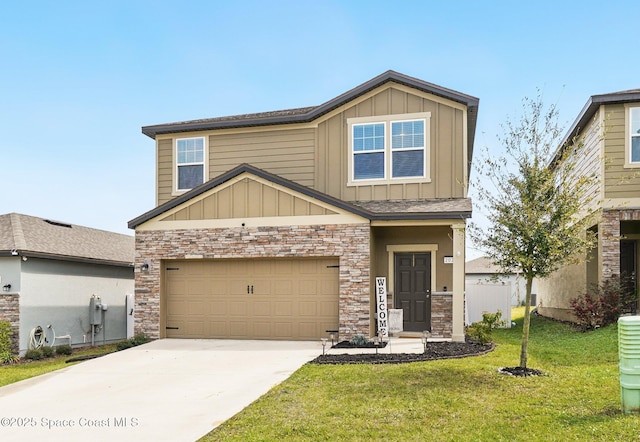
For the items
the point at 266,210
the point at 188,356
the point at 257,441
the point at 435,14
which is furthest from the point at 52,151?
the point at 257,441

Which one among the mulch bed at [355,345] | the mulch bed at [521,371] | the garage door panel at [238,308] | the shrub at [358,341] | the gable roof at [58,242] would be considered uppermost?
the gable roof at [58,242]

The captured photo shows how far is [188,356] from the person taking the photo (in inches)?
463

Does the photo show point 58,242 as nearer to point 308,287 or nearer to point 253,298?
point 253,298

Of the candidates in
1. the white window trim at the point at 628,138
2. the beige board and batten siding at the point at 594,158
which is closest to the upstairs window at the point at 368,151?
the beige board and batten siding at the point at 594,158

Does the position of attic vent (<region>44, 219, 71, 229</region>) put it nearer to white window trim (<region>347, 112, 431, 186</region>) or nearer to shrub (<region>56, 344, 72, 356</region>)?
shrub (<region>56, 344, 72, 356</region>)

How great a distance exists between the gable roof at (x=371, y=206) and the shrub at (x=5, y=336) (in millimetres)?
3958

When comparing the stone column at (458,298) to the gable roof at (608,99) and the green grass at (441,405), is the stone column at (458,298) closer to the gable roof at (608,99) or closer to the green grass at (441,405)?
the green grass at (441,405)

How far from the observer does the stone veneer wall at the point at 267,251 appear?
514 inches

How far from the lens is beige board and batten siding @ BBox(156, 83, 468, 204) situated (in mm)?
14578

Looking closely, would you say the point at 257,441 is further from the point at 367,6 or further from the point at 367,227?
the point at 367,6

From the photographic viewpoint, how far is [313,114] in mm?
15500

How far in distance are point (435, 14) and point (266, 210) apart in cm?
640

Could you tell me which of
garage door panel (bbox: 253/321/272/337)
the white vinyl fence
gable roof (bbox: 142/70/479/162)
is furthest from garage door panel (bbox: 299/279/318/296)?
the white vinyl fence

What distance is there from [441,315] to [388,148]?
15.2 ft
